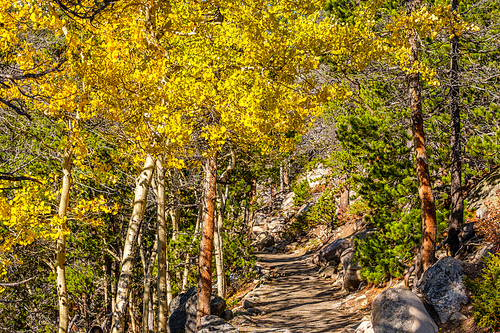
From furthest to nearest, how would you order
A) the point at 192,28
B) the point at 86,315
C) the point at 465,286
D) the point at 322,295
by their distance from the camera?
the point at 86,315, the point at 322,295, the point at 192,28, the point at 465,286

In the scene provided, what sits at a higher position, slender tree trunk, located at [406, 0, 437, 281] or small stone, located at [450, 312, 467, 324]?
slender tree trunk, located at [406, 0, 437, 281]

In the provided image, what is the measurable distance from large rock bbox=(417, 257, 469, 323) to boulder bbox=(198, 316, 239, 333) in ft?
12.0

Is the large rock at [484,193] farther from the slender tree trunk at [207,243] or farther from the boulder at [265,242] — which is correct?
the boulder at [265,242]

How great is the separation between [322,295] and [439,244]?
496 cm

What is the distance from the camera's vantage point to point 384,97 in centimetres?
1052

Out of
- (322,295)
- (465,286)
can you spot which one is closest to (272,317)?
(322,295)

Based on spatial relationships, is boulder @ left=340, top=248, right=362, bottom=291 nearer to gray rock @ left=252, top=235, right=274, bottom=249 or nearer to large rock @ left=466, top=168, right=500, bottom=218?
large rock @ left=466, top=168, right=500, bottom=218

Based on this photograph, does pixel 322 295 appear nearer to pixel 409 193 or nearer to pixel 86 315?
pixel 409 193

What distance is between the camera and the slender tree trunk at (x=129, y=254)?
6.80 m

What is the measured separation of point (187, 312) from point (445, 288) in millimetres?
5712

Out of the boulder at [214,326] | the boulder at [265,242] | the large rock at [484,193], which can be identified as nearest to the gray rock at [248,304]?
the boulder at [214,326]

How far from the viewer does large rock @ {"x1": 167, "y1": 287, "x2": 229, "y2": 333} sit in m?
9.14

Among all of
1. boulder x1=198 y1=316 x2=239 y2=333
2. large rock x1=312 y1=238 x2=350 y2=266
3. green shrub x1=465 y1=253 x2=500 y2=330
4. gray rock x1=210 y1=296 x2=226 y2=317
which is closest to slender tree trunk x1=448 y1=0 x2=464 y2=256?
green shrub x1=465 y1=253 x2=500 y2=330

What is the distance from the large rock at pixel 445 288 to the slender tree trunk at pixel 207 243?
4.31 m
